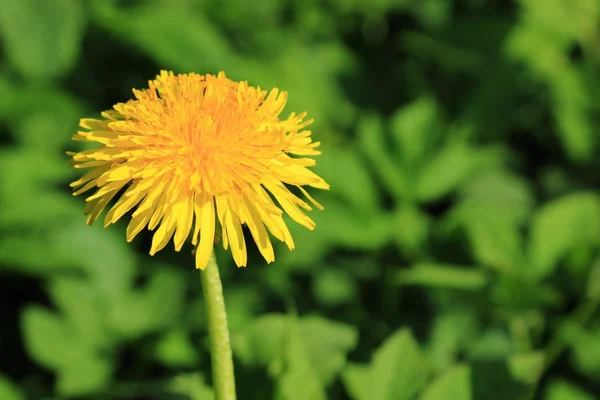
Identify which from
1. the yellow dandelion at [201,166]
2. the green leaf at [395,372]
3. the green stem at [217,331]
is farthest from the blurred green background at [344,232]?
the yellow dandelion at [201,166]

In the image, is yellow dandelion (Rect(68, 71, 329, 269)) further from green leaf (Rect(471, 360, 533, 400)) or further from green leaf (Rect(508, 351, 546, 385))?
→ green leaf (Rect(508, 351, 546, 385))

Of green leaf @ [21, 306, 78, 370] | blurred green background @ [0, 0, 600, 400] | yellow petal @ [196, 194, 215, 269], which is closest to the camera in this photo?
yellow petal @ [196, 194, 215, 269]

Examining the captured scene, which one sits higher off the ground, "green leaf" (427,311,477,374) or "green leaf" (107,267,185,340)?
"green leaf" (107,267,185,340)

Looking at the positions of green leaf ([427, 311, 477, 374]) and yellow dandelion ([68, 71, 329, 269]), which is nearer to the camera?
yellow dandelion ([68, 71, 329, 269])

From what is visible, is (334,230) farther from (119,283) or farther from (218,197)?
(218,197)

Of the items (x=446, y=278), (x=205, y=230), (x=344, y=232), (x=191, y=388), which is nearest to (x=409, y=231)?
(x=344, y=232)

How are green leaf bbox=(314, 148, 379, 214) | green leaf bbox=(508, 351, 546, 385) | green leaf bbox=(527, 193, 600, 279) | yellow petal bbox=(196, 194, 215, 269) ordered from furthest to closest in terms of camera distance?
1. green leaf bbox=(314, 148, 379, 214)
2. green leaf bbox=(527, 193, 600, 279)
3. green leaf bbox=(508, 351, 546, 385)
4. yellow petal bbox=(196, 194, 215, 269)

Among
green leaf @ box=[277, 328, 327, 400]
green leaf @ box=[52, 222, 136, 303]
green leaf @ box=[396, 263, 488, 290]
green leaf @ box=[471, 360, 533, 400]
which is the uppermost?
green leaf @ box=[52, 222, 136, 303]

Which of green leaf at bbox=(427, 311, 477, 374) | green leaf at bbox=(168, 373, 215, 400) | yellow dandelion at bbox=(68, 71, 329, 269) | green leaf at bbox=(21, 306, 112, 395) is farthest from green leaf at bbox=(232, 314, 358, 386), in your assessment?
green leaf at bbox=(21, 306, 112, 395)

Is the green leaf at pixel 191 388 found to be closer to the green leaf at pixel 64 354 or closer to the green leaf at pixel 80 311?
the green leaf at pixel 64 354
